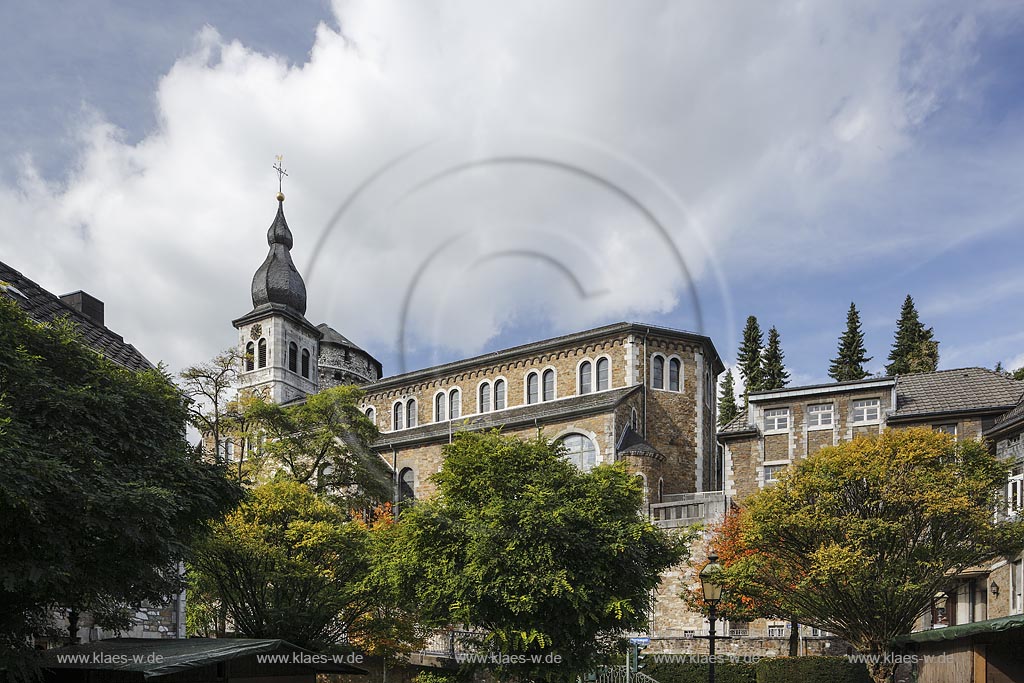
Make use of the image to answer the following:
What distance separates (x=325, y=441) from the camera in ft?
151

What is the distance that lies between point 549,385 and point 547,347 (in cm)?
260

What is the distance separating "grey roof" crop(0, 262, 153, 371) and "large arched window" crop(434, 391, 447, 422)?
39.1 metres

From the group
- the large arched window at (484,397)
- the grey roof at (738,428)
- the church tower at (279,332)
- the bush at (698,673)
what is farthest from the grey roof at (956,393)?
the church tower at (279,332)

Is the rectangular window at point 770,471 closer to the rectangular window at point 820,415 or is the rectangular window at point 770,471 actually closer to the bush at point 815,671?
the rectangular window at point 820,415

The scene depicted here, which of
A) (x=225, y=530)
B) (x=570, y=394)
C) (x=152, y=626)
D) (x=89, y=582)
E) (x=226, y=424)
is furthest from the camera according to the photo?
(x=570, y=394)

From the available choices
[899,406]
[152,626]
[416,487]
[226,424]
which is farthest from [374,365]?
[152,626]

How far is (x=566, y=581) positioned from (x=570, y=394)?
3487 cm

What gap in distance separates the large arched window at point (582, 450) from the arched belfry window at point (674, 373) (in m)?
6.89

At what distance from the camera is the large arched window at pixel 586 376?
57906 millimetres

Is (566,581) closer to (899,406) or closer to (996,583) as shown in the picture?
(996,583)

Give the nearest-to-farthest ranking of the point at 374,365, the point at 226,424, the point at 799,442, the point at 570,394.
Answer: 1. the point at 226,424
2. the point at 799,442
3. the point at 570,394
4. the point at 374,365

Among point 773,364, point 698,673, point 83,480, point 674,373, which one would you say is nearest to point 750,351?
point 773,364

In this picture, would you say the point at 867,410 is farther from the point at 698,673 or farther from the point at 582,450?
the point at 698,673

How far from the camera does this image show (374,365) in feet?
335
